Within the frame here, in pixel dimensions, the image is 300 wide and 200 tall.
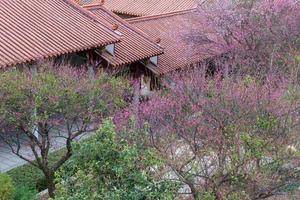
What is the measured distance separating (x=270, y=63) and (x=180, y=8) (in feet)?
37.3

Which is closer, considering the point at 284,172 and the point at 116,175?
the point at 116,175

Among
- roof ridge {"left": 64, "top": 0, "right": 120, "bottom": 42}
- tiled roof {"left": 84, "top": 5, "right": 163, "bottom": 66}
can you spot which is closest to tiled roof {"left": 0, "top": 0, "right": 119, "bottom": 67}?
roof ridge {"left": 64, "top": 0, "right": 120, "bottom": 42}

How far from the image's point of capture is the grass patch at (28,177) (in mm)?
10320

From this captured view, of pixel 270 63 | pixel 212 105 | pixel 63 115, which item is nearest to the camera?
pixel 212 105

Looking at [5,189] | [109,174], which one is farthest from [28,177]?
[109,174]

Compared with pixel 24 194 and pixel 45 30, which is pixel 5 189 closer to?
pixel 24 194

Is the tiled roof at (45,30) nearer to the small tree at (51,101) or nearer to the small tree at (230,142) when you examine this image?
the small tree at (51,101)

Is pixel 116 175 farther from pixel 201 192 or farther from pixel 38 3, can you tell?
pixel 38 3

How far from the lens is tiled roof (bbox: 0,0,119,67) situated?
40.3 ft

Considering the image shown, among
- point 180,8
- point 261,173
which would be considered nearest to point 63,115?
point 261,173

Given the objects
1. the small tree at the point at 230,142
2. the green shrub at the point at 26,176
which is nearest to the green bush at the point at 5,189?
the green shrub at the point at 26,176

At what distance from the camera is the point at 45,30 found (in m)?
13.6

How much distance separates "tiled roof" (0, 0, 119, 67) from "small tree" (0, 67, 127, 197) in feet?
9.12

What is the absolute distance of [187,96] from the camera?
8.30m
